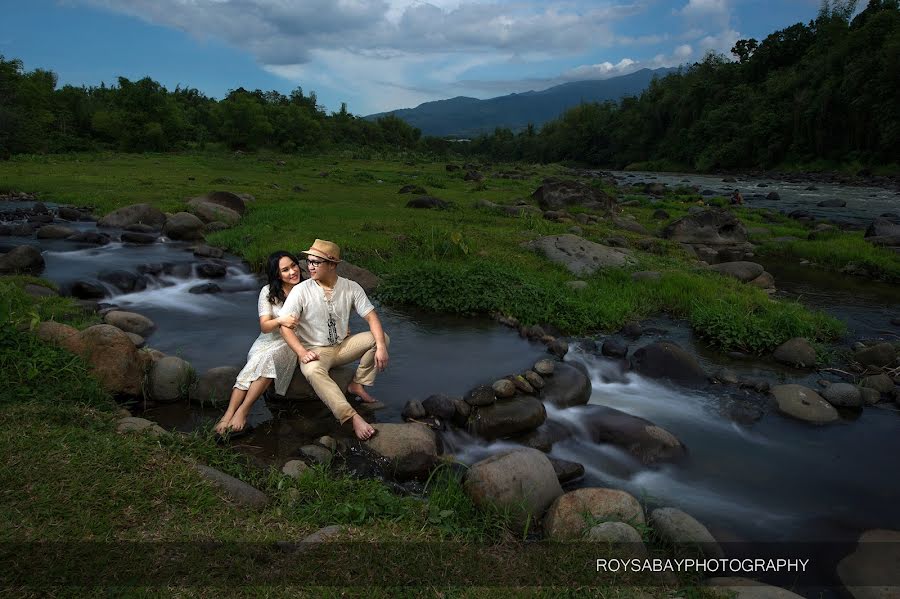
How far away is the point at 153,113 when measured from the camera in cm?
5328

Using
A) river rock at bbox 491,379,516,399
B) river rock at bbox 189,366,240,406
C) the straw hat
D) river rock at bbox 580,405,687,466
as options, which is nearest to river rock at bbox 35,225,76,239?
river rock at bbox 189,366,240,406

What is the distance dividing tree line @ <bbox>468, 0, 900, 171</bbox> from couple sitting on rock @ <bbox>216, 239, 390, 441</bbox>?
54.6 metres

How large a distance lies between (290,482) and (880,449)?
22.2 ft

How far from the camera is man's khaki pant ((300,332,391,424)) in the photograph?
19.6 ft

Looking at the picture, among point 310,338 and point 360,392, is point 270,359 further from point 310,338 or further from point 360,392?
point 360,392

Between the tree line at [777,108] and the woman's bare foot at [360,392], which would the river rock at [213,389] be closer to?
the woman's bare foot at [360,392]

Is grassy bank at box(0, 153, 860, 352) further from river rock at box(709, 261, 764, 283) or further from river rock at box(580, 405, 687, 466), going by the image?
river rock at box(580, 405, 687, 466)

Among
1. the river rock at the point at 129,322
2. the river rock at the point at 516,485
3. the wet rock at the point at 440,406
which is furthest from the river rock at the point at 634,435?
the river rock at the point at 129,322

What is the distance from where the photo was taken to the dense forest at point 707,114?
156 ft

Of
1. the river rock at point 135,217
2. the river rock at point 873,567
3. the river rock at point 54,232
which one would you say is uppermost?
the river rock at point 135,217

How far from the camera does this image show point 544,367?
26.2 feet

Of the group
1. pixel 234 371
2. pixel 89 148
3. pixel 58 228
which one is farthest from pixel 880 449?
pixel 89 148

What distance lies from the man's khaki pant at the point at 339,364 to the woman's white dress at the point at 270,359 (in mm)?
209

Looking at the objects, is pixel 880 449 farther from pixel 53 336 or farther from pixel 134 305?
pixel 134 305
